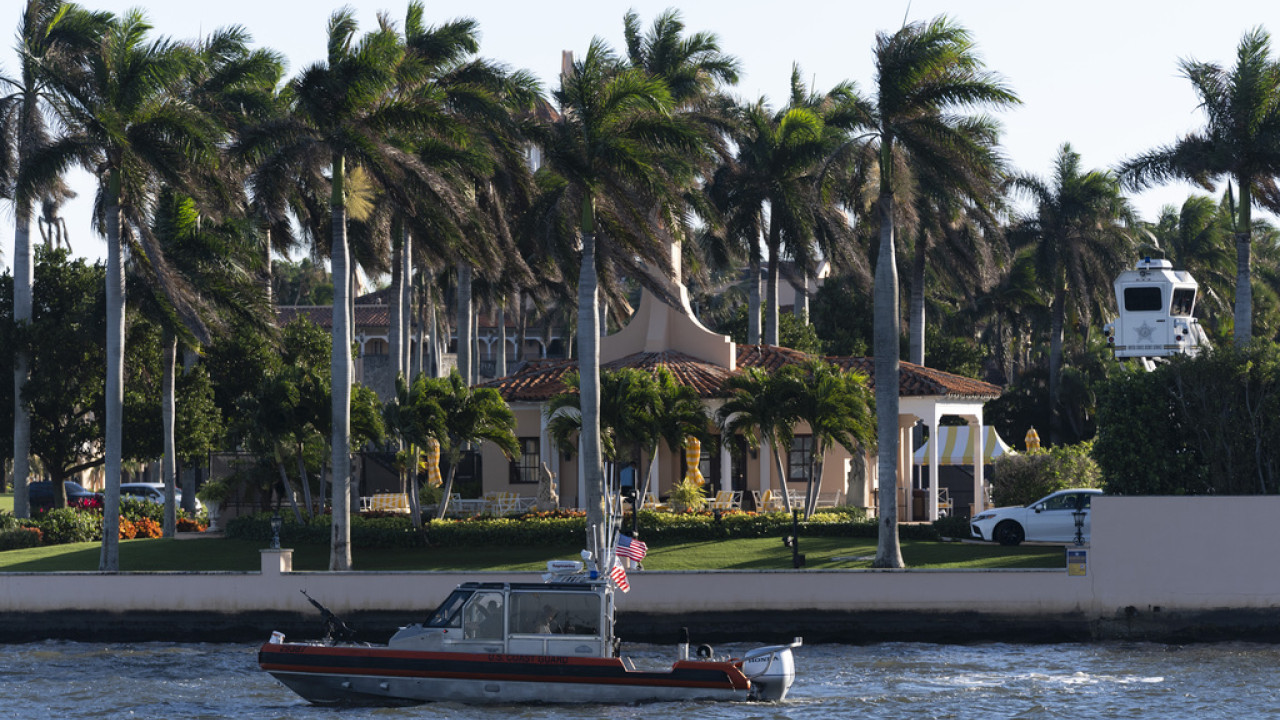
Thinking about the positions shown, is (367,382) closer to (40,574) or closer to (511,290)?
(511,290)

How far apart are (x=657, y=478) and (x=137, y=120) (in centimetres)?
1744

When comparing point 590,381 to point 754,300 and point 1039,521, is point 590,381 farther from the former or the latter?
point 754,300

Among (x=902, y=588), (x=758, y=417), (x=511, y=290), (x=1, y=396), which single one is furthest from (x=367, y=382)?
(x=902, y=588)

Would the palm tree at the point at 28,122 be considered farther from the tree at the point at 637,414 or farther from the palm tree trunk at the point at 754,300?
the palm tree trunk at the point at 754,300

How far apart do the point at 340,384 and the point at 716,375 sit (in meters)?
12.7

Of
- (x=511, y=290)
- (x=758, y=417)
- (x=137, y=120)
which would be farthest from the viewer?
(x=511, y=290)

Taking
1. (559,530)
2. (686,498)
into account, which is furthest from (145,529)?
(686,498)

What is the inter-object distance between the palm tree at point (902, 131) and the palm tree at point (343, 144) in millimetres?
9594

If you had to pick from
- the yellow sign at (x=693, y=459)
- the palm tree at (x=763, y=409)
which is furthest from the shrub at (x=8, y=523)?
the palm tree at (x=763, y=409)

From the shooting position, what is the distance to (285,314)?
74875 millimetres

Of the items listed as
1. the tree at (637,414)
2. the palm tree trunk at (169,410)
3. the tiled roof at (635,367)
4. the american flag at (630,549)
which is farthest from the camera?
the tiled roof at (635,367)

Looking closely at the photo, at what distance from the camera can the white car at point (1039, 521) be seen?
34406 millimetres

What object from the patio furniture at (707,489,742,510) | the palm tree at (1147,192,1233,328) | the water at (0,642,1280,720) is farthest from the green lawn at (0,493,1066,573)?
the palm tree at (1147,192,1233,328)

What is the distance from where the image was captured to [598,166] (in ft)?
110
